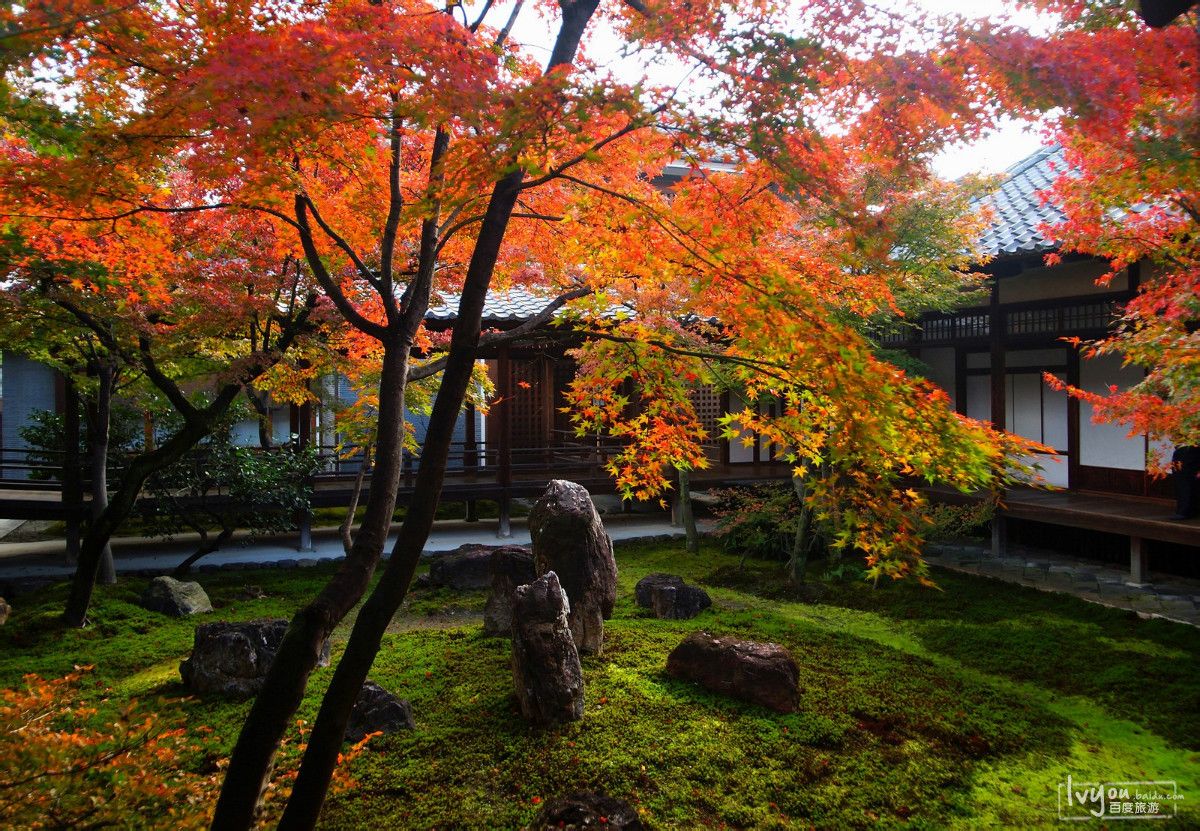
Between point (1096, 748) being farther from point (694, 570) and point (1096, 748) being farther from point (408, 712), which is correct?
point (694, 570)

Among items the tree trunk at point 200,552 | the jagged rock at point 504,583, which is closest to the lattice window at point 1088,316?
the jagged rock at point 504,583

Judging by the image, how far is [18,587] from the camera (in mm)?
9516

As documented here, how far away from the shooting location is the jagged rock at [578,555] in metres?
6.98

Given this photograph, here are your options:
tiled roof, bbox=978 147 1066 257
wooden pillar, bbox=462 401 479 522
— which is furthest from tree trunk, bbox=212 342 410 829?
wooden pillar, bbox=462 401 479 522

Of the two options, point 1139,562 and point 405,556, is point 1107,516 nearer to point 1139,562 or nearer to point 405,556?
point 1139,562

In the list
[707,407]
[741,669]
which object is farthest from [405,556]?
[707,407]

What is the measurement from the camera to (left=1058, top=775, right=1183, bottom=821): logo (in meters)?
4.46

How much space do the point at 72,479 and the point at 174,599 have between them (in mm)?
3987

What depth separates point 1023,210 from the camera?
463 inches

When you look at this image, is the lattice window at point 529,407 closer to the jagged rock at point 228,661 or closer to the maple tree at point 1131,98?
the jagged rock at point 228,661

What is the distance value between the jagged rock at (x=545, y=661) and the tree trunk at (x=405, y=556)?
5.49 feet

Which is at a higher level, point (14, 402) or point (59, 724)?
point (14, 402)

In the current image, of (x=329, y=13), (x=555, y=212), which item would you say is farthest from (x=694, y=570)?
(x=329, y=13)

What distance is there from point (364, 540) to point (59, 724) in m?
3.18
